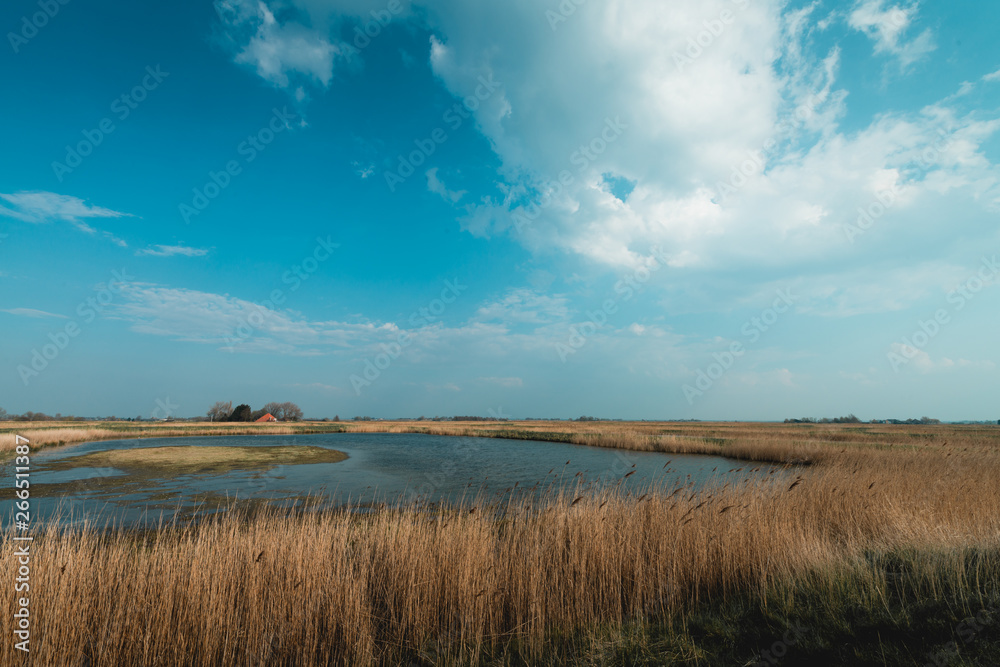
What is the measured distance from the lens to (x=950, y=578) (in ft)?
13.9

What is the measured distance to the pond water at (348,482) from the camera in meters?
11.5

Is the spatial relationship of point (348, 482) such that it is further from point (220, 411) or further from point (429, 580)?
point (220, 411)

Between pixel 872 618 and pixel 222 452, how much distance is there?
34.4 metres

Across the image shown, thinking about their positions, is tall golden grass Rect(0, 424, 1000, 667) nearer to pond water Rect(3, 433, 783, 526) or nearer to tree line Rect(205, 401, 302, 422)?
pond water Rect(3, 433, 783, 526)

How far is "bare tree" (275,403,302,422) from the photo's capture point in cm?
12962

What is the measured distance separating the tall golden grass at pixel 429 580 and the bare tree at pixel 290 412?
14084 centimetres

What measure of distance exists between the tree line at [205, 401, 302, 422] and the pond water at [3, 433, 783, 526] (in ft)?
239

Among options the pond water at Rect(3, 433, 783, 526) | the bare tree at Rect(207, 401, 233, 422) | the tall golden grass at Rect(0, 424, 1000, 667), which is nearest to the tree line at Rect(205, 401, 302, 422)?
the bare tree at Rect(207, 401, 233, 422)

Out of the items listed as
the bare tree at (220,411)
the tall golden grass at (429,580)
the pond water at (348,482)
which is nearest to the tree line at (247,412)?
the bare tree at (220,411)

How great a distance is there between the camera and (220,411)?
359 ft

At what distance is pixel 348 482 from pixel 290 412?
130 m

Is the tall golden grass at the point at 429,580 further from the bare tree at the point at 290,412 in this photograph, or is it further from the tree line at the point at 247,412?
the bare tree at the point at 290,412

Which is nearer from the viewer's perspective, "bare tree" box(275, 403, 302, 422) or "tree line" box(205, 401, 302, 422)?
"tree line" box(205, 401, 302, 422)

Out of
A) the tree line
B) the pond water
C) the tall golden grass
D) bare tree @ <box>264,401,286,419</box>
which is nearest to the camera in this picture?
the tall golden grass
